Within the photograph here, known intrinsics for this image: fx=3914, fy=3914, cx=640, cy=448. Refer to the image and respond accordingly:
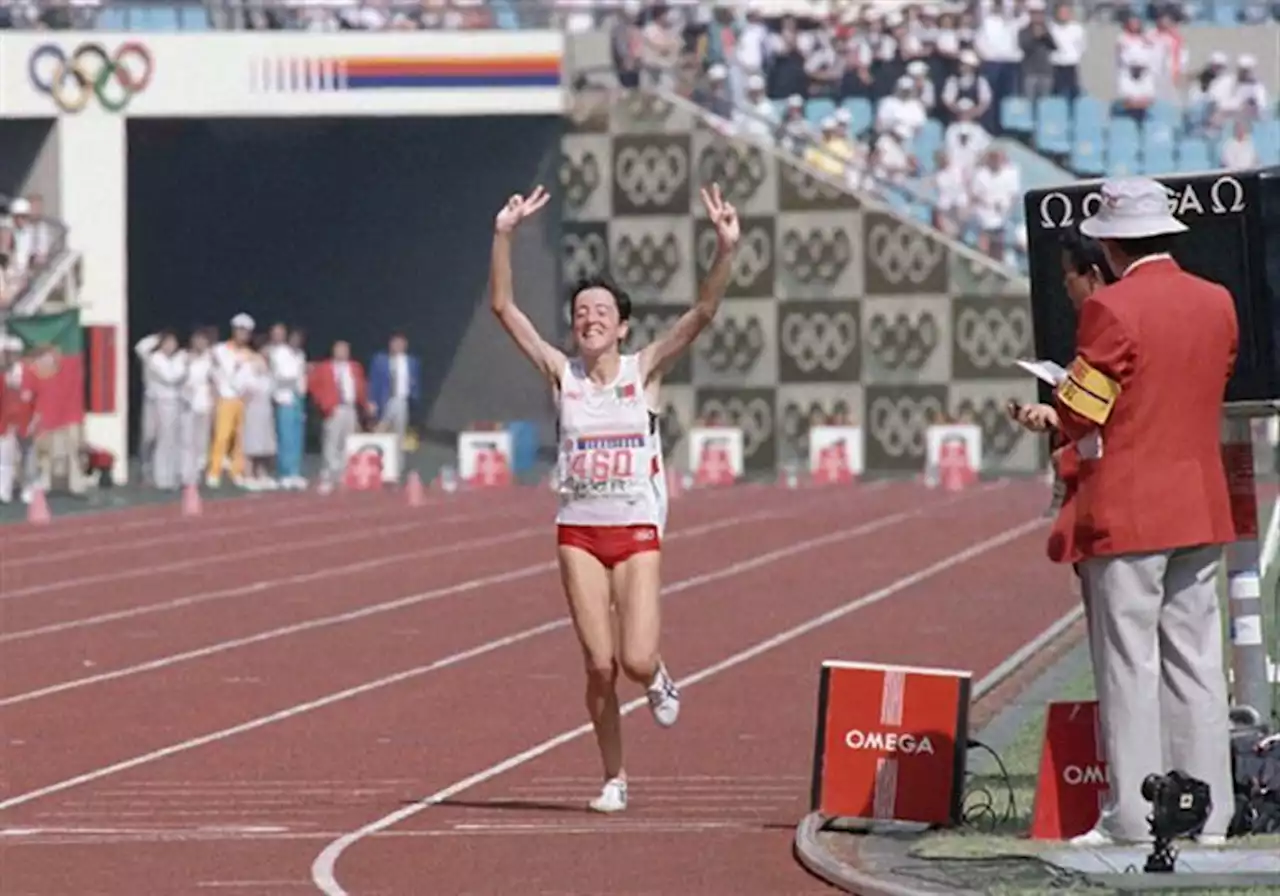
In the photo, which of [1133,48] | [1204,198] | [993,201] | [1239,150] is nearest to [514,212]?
[1204,198]

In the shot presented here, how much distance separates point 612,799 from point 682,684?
18.8ft

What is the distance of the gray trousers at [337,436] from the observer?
44.6 m

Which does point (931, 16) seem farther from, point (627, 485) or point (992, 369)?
point (627, 485)

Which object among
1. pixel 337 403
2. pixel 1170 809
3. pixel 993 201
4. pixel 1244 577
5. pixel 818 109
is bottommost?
pixel 1170 809

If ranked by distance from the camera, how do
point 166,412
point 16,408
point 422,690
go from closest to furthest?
point 422,690
point 16,408
point 166,412

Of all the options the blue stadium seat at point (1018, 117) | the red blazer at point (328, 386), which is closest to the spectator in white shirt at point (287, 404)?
the red blazer at point (328, 386)

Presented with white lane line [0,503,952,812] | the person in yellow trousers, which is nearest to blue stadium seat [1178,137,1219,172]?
the person in yellow trousers

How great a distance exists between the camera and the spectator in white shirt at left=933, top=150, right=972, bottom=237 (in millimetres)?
46438

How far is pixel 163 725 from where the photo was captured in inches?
680

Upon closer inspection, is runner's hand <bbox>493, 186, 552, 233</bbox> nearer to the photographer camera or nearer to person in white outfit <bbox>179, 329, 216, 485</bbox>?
the photographer camera

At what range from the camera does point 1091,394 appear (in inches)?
445

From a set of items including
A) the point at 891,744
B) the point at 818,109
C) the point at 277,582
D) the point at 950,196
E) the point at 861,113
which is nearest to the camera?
the point at 891,744

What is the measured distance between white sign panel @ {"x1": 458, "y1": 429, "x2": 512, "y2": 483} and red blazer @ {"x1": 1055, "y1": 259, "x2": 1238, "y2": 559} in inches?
1260

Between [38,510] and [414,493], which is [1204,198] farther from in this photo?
[414,493]
